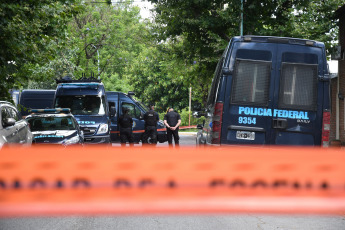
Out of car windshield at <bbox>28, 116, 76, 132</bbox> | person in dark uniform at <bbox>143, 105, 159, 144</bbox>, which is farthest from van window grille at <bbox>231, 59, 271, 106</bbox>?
person in dark uniform at <bbox>143, 105, 159, 144</bbox>

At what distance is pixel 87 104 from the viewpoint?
18.5m

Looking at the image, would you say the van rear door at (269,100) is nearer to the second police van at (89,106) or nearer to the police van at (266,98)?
the police van at (266,98)

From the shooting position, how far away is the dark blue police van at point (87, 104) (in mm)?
17984

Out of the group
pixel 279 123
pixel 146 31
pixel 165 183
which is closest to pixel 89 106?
pixel 279 123

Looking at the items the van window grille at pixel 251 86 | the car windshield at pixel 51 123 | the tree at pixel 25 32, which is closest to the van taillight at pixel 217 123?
the van window grille at pixel 251 86

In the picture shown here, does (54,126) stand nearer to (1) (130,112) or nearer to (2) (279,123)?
(1) (130,112)

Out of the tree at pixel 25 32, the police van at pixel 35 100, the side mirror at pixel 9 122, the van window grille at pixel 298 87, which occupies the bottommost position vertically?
the side mirror at pixel 9 122

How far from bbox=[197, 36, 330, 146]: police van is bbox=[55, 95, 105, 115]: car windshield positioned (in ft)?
31.8

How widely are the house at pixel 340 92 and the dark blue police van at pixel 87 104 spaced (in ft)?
45.0

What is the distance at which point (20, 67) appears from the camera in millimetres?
13352

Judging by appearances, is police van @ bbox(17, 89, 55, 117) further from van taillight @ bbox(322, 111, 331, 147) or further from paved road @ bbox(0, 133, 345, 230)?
van taillight @ bbox(322, 111, 331, 147)

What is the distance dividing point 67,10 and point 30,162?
49.2 feet

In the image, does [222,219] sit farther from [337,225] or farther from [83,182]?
[83,182]

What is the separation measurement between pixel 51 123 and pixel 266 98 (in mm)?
7954
